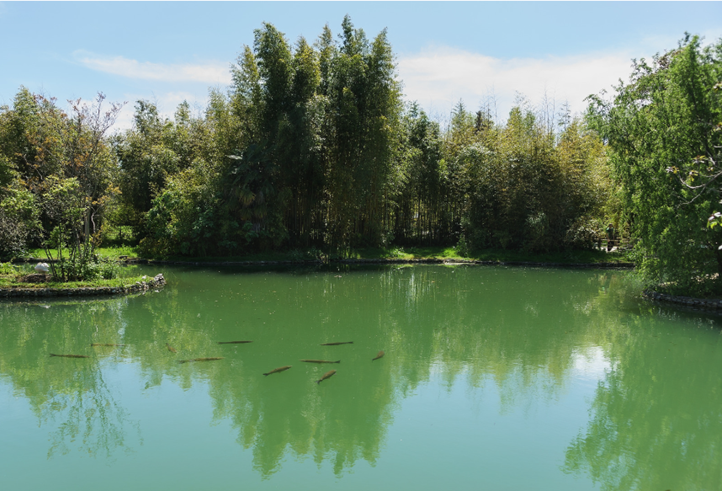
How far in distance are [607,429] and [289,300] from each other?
6.84 metres

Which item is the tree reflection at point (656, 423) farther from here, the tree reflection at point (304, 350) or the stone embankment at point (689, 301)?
the stone embankment at point (689, 301)

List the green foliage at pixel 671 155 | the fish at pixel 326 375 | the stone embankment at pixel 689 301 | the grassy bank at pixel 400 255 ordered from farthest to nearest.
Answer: the grassy bank at pixel 400 255 → the stone embankment at pixel 689 301 → the green foliage at pixel 671 155 → the fish at pixel 326 375

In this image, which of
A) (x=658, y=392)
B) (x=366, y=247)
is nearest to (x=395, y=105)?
(x=366, y=247)

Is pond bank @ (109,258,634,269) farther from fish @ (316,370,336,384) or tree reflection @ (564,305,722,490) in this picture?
fish @ (316,370,336,384)

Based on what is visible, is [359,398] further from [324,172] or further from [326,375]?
[324,172]

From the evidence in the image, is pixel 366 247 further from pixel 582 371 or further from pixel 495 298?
pixel 582 371

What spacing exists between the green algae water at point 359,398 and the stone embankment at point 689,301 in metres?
0.88

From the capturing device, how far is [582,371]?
5941 mm

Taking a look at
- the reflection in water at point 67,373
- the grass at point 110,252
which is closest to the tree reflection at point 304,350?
the reflection in water at point 67,373

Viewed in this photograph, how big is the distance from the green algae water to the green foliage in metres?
1.29

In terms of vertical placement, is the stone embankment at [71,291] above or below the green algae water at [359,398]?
above

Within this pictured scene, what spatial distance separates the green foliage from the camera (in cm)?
874

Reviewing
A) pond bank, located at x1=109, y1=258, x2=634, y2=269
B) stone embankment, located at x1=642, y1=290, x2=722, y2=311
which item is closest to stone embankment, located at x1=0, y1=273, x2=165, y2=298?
pond bank, located at x1=109, y1=258, x2=634, y2=269

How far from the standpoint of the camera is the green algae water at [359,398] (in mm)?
3676
